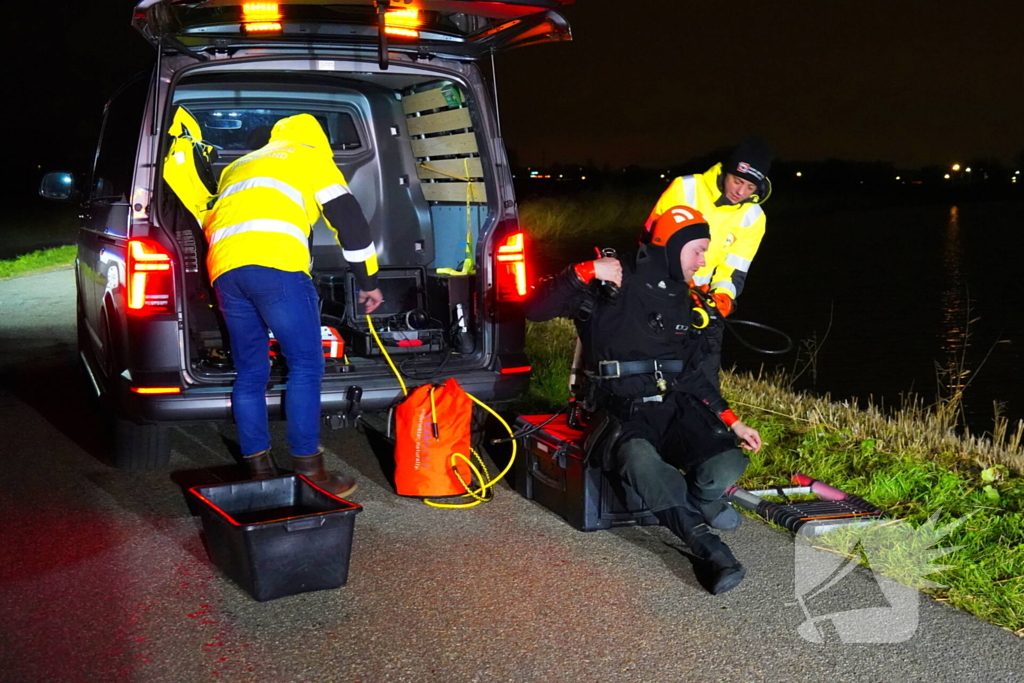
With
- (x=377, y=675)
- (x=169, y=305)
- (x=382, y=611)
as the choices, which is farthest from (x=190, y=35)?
(x=377, y=675)

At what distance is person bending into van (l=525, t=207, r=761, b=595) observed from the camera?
14.5 feet

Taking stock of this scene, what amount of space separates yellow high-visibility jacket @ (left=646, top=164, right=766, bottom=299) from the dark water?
8.29ft

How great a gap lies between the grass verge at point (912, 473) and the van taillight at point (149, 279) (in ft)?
9.25

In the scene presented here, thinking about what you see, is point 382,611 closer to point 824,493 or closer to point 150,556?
point 150,556

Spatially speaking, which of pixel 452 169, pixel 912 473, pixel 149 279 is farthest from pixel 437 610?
pixel 452 169

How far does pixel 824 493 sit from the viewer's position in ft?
16.3

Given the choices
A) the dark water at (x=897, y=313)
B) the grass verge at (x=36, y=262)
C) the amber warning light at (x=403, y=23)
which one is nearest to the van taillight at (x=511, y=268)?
the amber warning light at (x=403, y=23)

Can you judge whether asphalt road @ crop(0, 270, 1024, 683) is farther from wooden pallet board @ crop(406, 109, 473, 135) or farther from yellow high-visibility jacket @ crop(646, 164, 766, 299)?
wooden pallet board @ crop(406, 109, 473, 135)

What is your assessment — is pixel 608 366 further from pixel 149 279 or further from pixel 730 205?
pixel 149 279

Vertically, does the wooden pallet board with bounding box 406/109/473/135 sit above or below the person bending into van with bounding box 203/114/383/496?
above

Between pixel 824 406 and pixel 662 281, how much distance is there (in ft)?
9.28

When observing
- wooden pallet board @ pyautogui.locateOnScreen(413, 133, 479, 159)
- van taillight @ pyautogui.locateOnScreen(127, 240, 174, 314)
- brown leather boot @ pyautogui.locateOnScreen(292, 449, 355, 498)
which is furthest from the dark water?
van taillight @ pyautogui.locateOnScreen(127, 240, 174, 314)

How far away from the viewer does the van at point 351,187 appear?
4.80 metres

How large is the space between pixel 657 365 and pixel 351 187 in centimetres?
281
